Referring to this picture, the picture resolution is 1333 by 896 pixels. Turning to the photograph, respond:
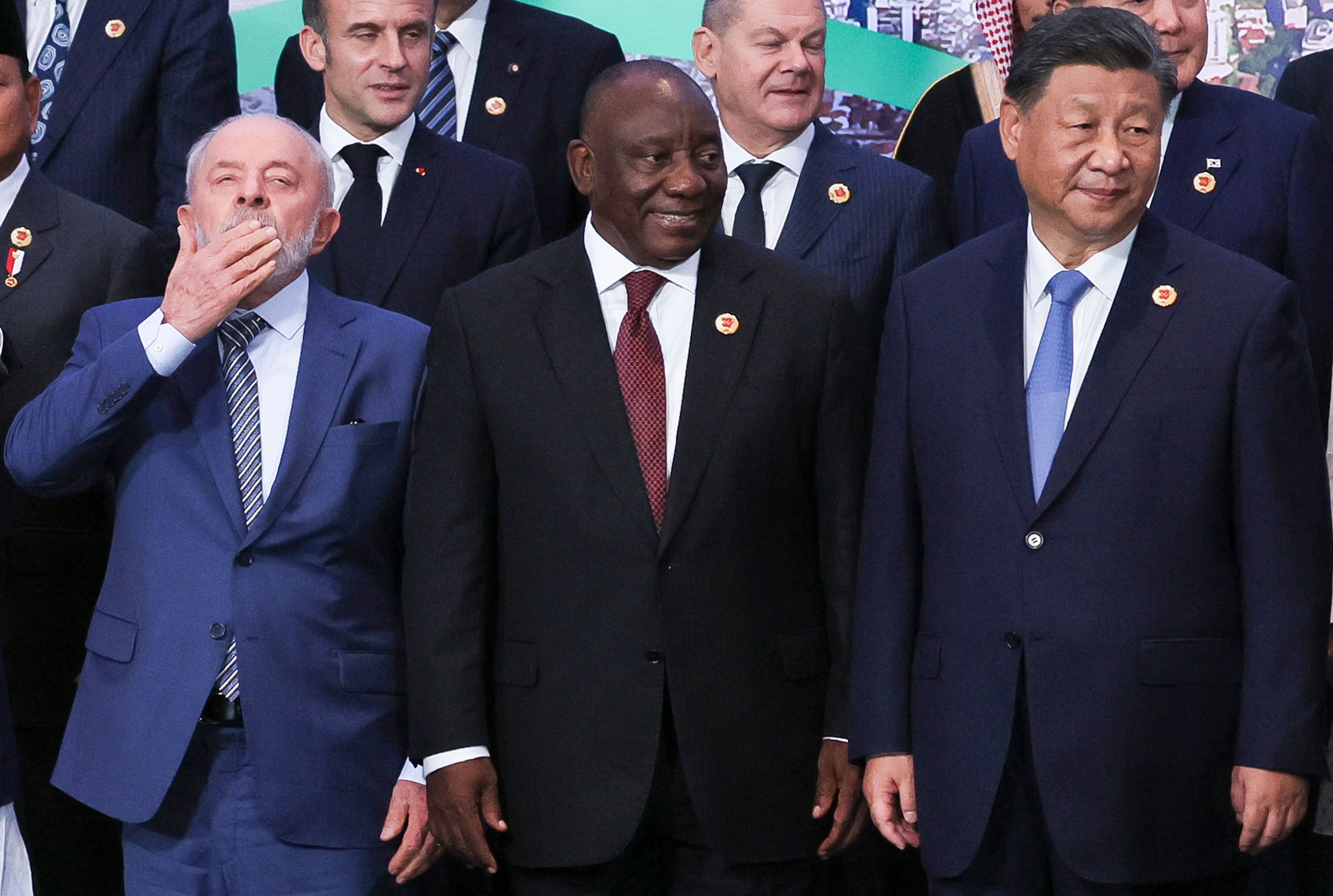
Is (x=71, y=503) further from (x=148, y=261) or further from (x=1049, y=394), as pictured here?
(x=1049, y=394)

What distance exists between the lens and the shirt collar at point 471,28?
14.3ft

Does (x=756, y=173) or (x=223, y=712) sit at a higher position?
(x=756, y=173)

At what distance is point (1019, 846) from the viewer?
277 centimetres

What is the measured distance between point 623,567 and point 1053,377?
0.70 m

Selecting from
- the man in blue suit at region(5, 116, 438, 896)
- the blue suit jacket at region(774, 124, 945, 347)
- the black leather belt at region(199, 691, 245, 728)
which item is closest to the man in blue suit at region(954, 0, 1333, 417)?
the blue suit jacket at region(774, 124, 945, 347)

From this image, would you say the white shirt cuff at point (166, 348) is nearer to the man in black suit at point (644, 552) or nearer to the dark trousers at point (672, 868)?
the man in black suit at point (644, 552)

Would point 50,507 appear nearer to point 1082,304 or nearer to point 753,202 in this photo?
point 753,202

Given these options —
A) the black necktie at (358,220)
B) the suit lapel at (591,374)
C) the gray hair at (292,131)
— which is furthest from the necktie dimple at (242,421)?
the black necktie at (358,220)

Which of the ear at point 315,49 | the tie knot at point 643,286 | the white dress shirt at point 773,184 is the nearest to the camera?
the tie knot at point 643,286

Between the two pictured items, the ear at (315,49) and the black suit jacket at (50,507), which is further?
the ear at (315,49)

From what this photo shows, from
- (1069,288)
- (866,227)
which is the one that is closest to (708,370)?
(1069,288)

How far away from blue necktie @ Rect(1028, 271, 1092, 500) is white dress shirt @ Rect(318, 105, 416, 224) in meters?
1.55

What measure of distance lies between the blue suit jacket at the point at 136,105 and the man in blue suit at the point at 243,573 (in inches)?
42.6

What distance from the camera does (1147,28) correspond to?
2.96 m
